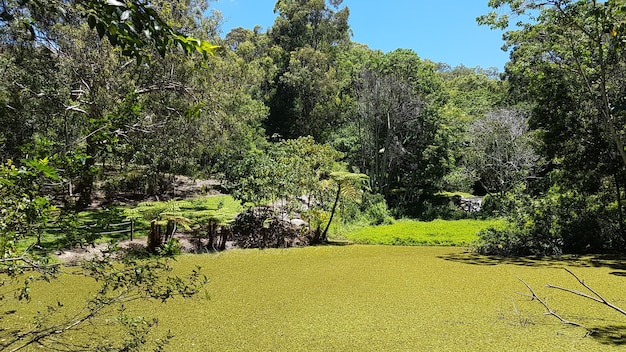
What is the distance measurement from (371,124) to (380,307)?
1214cm

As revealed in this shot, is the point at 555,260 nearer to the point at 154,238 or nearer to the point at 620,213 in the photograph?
the point at 620,213

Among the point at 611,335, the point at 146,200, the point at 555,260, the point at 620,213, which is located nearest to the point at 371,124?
the point at 146,200

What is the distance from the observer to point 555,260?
6629 mm

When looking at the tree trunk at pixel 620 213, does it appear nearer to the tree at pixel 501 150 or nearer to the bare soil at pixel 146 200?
the tree at pixel 501 150

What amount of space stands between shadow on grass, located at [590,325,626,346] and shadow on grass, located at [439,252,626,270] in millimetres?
2896

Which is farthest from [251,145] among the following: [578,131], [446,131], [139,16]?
[139,16]

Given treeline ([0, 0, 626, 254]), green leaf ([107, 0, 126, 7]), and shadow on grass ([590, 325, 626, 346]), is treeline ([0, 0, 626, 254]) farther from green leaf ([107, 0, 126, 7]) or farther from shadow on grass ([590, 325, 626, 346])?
shadow on grass ([590, 325, 626, 346])

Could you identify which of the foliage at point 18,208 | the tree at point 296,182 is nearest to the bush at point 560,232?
the tree at point 296,182

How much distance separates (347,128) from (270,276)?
530 inches

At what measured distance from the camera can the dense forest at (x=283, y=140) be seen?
5.51ft

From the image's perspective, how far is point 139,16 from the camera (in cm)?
101

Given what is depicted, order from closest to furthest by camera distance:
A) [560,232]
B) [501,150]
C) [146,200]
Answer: [560,232] → [146,200] → [501,150]

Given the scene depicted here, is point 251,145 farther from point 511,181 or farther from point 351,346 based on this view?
point 351,346

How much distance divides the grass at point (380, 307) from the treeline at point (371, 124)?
4.70 ft
